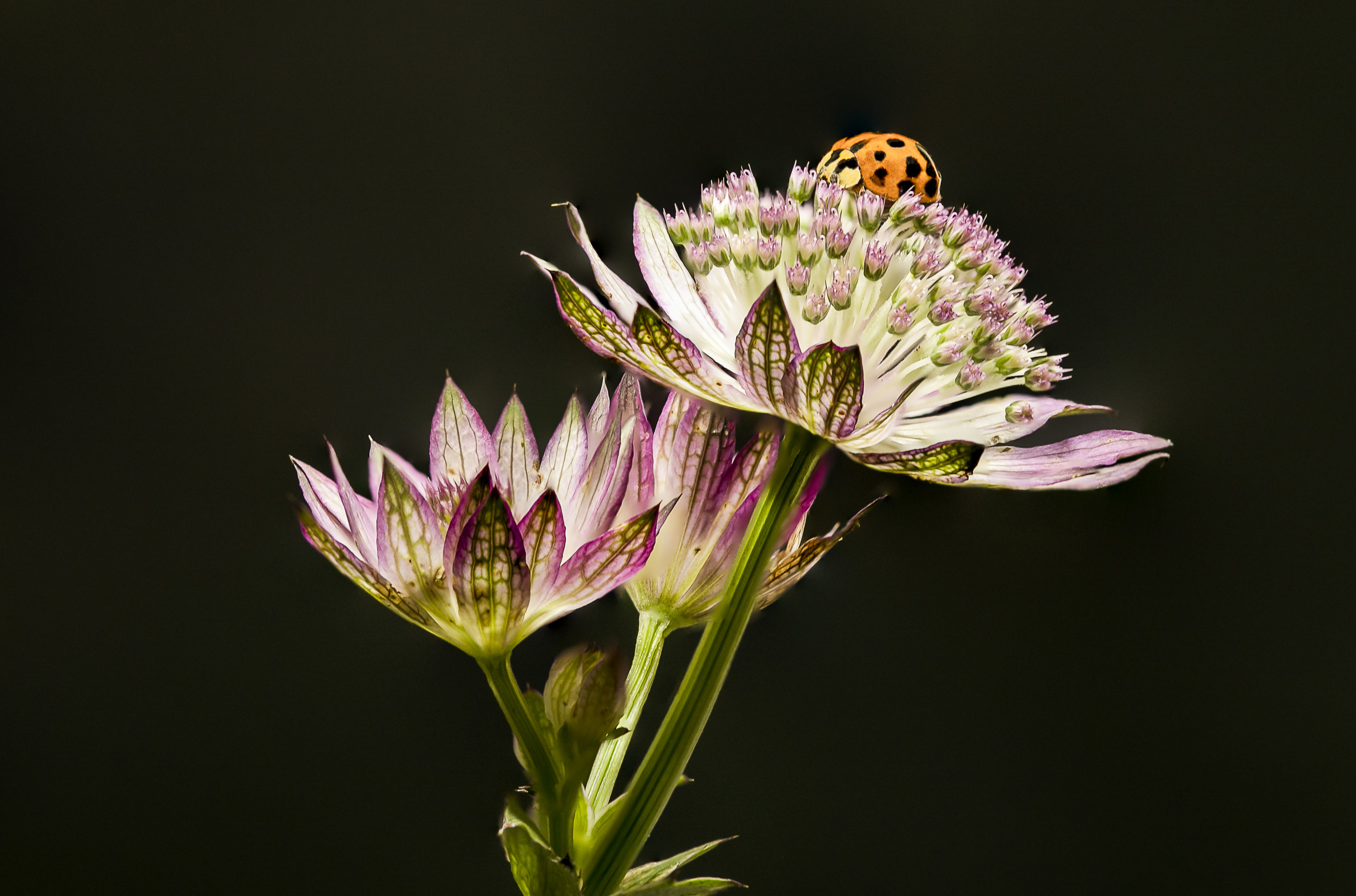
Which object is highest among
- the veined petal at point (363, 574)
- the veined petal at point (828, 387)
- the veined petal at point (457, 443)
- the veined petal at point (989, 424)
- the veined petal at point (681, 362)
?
the veined petal at point (989, 424)

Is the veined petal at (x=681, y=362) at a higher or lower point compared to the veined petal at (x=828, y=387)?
higher

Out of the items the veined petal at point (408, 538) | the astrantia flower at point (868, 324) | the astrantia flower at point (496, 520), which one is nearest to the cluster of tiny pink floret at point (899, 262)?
the astrantia flower at point (868, 324)

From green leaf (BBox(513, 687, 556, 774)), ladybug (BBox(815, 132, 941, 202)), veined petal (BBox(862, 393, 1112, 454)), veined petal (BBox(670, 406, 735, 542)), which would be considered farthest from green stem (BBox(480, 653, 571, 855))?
ladybug (BBox(815, 132, 941, 202))

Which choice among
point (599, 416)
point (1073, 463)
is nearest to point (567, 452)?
point (599, 416)

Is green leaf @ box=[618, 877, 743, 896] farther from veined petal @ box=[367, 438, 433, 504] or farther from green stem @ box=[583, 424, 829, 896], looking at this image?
veined petal @ box=[367, 438, 433, 504]

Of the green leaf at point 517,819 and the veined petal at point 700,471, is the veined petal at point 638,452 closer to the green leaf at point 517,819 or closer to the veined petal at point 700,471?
the veined petal at point 700,471

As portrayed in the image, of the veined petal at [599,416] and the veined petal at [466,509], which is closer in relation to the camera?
the veined petal at [466,509]

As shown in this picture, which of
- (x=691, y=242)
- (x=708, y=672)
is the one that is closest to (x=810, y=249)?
(x=691, y=242)
